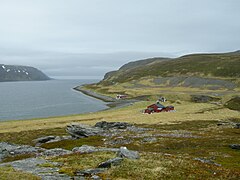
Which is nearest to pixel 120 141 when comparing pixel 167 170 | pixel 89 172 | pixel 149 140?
pixel 149 140

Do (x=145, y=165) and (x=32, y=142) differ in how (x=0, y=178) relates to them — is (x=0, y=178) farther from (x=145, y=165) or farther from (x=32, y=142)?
(x=32, y=142)

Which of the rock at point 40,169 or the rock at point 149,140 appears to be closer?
the rock at point 40,169

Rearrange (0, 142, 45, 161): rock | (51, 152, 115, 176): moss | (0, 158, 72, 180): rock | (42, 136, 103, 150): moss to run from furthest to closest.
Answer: (42, 136, 103, 150): moss → (0, 142, 45, 161): rock → (51, 152, 115, 176): moss → (0, 158, 72, 180): rock

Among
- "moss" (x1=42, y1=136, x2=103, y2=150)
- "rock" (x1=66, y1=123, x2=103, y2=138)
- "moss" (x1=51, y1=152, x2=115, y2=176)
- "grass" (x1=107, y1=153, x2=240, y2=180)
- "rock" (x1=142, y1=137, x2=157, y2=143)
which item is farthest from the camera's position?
"rock" (x1=66, y1=123, x2=103, y2=138)

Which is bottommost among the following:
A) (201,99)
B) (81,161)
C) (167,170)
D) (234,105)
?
(234,105)

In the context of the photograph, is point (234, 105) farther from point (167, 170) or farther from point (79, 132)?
point (167, 170)

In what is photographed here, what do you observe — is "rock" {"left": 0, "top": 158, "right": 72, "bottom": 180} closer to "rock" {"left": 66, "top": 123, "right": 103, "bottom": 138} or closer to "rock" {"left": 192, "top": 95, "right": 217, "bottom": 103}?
"rock" {"left": 66, "top": 123, "right": 103, "bottom": 138}

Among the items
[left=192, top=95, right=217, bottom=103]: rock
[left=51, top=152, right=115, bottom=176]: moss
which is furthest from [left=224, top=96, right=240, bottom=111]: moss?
[left=51, top=152, right=115, bottom=176]: moss

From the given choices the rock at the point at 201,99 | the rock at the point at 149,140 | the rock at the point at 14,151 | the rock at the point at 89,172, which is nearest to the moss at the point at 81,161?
the rock at the point at 89,172

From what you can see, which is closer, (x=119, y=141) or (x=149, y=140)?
(x=119, y=141)

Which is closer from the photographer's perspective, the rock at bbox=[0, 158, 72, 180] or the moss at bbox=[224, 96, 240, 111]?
the rock at bbox=[0, 158, 72, 180]

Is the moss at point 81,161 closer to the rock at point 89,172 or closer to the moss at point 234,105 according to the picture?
the rock at point 89,172

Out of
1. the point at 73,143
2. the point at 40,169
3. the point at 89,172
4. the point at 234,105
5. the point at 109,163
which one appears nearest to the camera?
the point at 89,172

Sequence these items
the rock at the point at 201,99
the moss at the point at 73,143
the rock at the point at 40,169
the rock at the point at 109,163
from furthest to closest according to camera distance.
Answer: the rock at the point at 201,99
the moss at the point at 73,143
the rock at the point at 109,163
the rock at the point at 40,169
